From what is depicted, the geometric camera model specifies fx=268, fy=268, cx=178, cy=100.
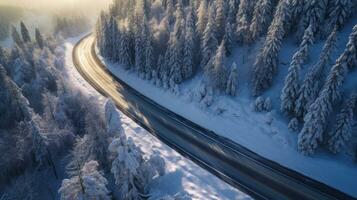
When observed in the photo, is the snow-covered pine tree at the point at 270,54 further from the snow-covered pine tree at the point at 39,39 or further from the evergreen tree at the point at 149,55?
the snow-covered pine tree at the point at 39,39

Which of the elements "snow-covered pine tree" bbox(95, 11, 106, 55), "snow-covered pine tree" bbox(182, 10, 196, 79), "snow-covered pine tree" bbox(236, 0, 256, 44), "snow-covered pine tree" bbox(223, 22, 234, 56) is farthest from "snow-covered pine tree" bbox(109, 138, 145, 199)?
"snow-covered pine tree" bbox(95, 11, 106, 55)

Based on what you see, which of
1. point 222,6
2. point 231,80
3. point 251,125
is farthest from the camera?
point 222,6

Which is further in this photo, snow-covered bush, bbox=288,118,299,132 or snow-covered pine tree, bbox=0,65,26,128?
snow-covered pine tree, bbox=0,65,26,128

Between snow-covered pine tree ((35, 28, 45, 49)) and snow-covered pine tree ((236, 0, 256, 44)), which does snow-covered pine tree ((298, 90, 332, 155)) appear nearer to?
snow-covered pine tree ((236, 0, 256, 44))

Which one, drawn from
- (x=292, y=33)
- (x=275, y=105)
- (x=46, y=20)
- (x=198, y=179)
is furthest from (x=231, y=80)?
(x=46, y=20)

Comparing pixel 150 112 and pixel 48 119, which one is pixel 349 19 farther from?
pixel 48 119

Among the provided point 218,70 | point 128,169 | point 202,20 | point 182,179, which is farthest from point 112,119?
point 202,20
